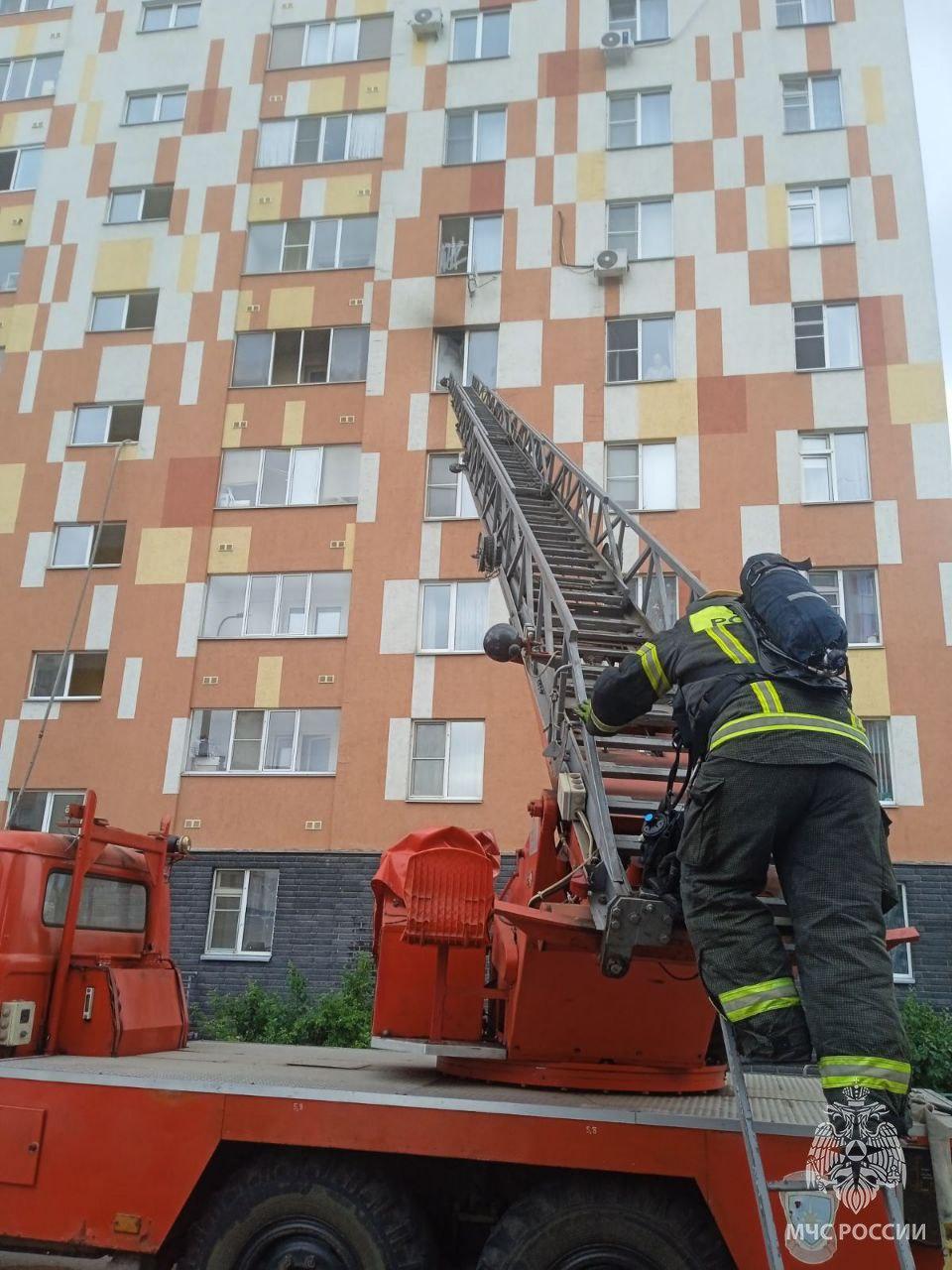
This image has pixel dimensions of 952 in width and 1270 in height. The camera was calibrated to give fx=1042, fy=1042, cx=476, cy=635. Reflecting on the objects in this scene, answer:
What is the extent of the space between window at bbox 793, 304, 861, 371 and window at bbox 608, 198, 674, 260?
2782 mm

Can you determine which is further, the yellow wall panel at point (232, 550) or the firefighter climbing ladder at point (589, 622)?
the yellow wall panel at point (232, 550)

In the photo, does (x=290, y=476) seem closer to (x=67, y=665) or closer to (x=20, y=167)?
(x=67, y=665)

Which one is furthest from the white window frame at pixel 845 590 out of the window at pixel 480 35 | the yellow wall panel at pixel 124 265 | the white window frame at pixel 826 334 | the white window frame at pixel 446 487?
the yellow wall panel at pixel 124 265

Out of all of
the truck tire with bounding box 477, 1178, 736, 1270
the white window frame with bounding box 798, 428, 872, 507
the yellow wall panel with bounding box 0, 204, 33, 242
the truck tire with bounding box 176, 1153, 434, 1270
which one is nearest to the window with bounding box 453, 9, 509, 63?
the yellow wall panel with bounding box 0, 204, 33, 242

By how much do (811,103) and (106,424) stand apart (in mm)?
14523

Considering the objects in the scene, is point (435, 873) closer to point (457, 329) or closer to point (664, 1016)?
point (664, 1016)

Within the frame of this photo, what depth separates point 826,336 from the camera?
17875 mm

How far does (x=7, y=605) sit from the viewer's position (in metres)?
19.0

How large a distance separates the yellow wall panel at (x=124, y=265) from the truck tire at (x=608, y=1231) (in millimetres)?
19846

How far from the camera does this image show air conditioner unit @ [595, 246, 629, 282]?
60.7ft

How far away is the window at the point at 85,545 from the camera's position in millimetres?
19016

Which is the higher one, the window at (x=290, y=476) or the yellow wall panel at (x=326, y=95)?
the yellow wall panel at (x=326, y=95)

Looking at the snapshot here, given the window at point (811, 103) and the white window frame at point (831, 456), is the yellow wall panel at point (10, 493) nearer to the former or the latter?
the white window frame at point (831, 456)

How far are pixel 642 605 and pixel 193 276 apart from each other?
15636 mm
